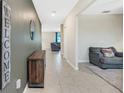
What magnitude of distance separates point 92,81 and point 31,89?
1657 mm

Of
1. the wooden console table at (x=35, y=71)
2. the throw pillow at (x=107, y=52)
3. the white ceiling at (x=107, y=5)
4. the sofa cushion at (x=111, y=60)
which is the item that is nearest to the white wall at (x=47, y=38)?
the throw pillow at (x=107, y=52)

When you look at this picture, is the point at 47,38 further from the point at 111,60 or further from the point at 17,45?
the point at 17,45

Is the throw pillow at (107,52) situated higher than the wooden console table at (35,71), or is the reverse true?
the throw pillow at (107,52)

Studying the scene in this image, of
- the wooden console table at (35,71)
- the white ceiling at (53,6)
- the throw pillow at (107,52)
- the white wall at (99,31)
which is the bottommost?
the wooden console table at (35,71)

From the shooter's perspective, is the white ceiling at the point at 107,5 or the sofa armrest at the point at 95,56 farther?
the sofa armrest at the point at 95,56

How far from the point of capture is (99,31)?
780 cm

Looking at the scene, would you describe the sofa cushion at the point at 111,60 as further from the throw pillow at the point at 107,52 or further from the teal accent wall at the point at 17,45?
the teal accent wall at the point at 17,45

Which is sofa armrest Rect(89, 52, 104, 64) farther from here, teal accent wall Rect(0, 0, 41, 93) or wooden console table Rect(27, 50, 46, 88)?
teal accent wall Rect(0, 0, 41, 93)

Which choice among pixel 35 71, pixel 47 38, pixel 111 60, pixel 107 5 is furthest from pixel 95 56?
pixel 47 38

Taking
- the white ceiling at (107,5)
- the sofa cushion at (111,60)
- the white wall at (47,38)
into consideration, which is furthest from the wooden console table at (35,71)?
the white wall at (47,38)

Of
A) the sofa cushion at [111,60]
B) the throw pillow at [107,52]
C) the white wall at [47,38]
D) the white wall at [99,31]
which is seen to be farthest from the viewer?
the white wall at [47,38]

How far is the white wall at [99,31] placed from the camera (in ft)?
25.4

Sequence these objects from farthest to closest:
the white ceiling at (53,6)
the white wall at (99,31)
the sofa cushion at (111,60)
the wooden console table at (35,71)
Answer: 1. the white wall at (99,31)
2. the sofa cushion at (111,60)
3. the white ceiling at (53,6)
4. the wooden console table at (35,71)

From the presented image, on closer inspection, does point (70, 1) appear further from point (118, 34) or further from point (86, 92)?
point (118, 34)
